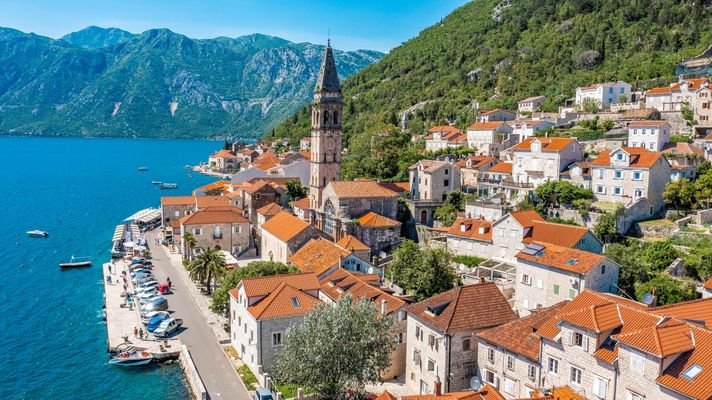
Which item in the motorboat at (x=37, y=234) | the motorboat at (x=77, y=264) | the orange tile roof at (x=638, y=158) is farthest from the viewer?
the motorboat at (x=37, y=234)

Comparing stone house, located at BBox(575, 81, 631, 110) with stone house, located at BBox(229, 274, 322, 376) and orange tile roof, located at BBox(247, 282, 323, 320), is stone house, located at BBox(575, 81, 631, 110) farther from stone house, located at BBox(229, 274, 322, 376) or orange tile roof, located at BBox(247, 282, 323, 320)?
orange tile roof, located at BBox(247, 282, 323, 320)

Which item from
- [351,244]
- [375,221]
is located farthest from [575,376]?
[375,221]

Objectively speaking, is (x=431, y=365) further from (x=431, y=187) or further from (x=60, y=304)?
(x=60, y=304)

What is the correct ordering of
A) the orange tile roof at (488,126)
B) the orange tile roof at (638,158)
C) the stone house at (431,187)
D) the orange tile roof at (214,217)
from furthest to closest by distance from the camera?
1. the orange tile roof at (488,126)
2. the orange tile roof at (214,217)
3. the stone house at (431,187)
4. the orange tile roof at (638,158)

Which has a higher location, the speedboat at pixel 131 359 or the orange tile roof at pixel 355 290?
the orange tile roof at pixel 355 290

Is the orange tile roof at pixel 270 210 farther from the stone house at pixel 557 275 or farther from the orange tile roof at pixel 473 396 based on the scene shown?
the orange tile roof at pixel 473 396

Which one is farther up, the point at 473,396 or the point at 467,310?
the point at 467,310

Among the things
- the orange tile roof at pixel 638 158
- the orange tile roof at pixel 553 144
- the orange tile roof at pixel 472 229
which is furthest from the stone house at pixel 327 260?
the orange tile roof at pixel 638 158

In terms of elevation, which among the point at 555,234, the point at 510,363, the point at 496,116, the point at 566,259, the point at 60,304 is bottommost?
the point at 60,304
